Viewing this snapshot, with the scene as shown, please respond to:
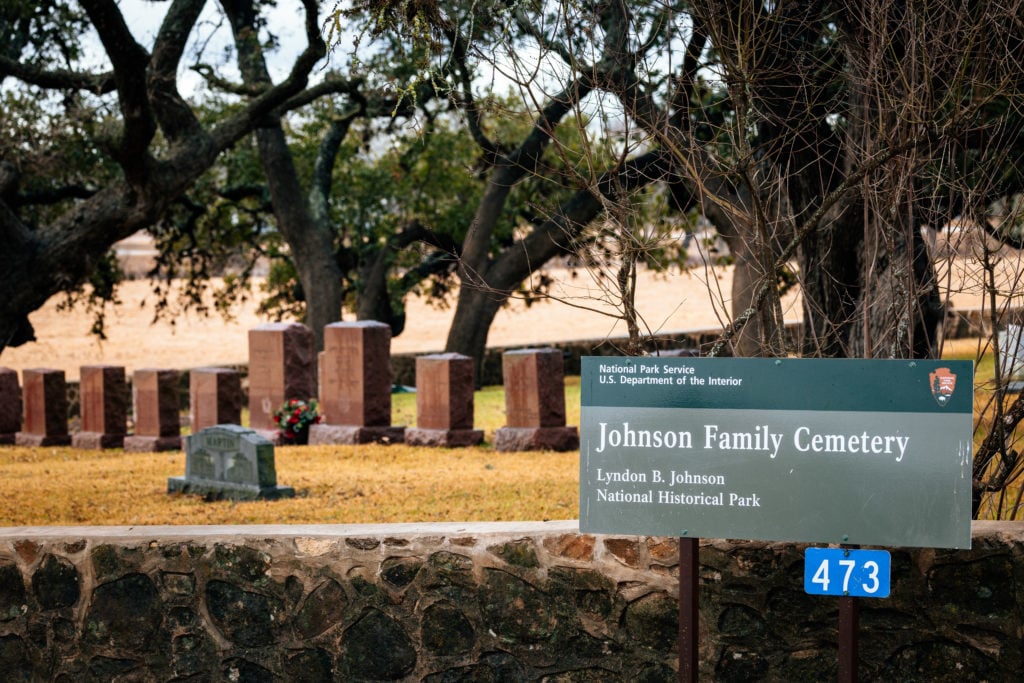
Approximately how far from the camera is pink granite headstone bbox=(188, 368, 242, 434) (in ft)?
48.4

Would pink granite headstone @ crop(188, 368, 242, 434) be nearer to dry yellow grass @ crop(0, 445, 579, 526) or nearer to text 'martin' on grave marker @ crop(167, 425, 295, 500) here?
dry yellow grass @ crop(0, 445, 579, 526)

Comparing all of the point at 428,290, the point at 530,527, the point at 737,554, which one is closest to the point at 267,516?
the point at 530,527

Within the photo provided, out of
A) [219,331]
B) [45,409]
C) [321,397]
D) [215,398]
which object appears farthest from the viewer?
[219,331]

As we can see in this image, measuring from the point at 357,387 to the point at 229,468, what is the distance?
419 cm

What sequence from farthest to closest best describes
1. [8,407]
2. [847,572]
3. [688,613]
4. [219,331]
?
[219,331], [8,407], [688,613], [847,572]

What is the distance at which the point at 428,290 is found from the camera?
88.8 ft

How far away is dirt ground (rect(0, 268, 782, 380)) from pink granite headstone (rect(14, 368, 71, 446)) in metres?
14.9

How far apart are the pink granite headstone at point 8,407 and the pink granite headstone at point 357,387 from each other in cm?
474

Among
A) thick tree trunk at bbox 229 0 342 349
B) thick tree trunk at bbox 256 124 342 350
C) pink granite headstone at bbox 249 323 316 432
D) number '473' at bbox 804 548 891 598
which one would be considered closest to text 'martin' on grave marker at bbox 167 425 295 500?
pink granite headstone at bbox 249 323 316 432

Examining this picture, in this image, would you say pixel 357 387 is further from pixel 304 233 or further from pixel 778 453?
pixel 778 453

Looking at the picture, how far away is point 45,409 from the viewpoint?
15578 millimetres

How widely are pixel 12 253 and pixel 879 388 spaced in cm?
1029

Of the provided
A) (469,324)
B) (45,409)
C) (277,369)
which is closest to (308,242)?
(469,324)

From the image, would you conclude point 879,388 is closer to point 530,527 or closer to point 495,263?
point 530,527
